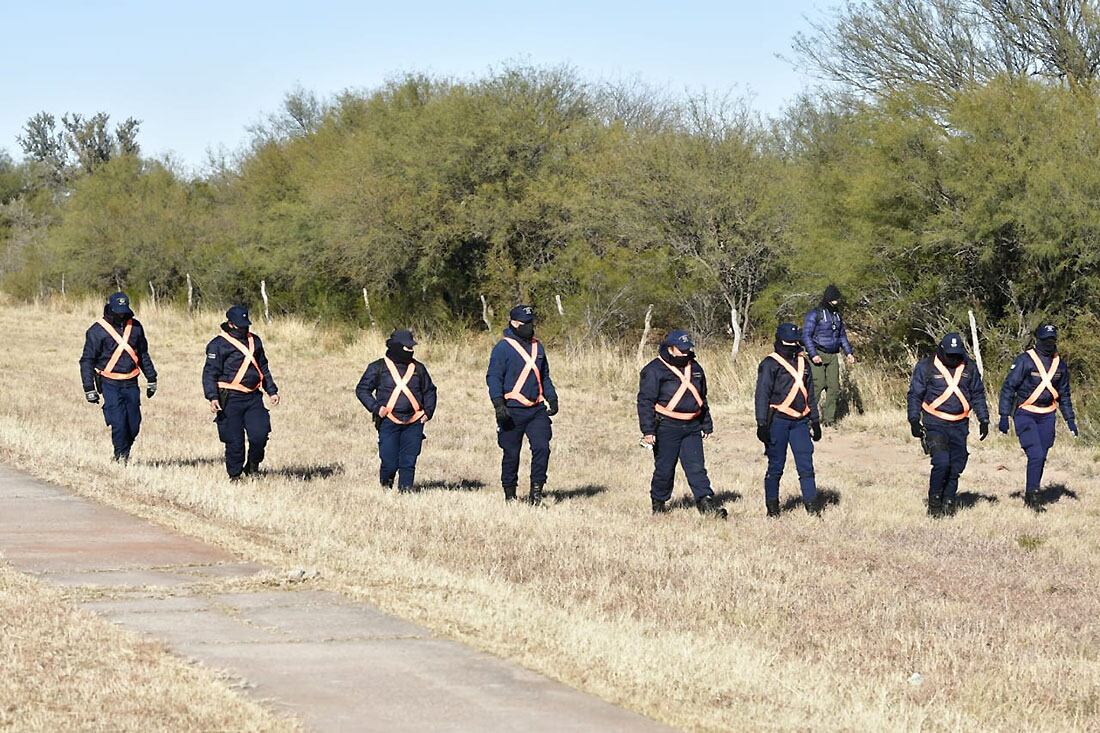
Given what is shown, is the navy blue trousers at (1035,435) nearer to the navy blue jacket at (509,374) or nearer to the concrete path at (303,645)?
the navy blue jacket at (509,374)

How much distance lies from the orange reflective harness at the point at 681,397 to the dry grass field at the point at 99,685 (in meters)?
6.50

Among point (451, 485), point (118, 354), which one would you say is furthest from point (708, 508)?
point (118, 354)

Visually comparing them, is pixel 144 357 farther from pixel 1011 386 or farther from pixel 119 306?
pixel 1011 386

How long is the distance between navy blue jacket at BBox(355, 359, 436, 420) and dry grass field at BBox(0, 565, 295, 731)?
20.6 feet

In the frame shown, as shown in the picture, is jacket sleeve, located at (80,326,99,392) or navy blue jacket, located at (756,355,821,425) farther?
jacket sleeve, located at (80,326,99,392)

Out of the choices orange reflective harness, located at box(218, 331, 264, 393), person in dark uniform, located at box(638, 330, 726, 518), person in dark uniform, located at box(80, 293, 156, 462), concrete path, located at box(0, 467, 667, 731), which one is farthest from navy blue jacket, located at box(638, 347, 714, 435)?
person in dark uniform, located at box(80, 293, 156, 462)

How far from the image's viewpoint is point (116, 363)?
15344 mm

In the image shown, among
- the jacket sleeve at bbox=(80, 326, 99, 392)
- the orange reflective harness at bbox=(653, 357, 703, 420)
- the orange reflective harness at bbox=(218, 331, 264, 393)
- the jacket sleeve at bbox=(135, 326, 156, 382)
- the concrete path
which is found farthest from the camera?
the jacket sleeve at bbox=(135, 326, 156, 382)

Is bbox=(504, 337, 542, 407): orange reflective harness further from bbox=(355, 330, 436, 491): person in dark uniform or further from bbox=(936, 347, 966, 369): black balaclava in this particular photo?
bbox=(936, 347, 966, 369): black balaclava

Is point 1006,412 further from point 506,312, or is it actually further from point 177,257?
point 177,257

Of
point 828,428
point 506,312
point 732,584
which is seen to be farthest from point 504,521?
point 506,312

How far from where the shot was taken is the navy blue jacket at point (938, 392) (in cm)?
1444

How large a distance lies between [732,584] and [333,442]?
9560 mm

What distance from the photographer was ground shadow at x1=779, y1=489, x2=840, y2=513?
14.9 metres
